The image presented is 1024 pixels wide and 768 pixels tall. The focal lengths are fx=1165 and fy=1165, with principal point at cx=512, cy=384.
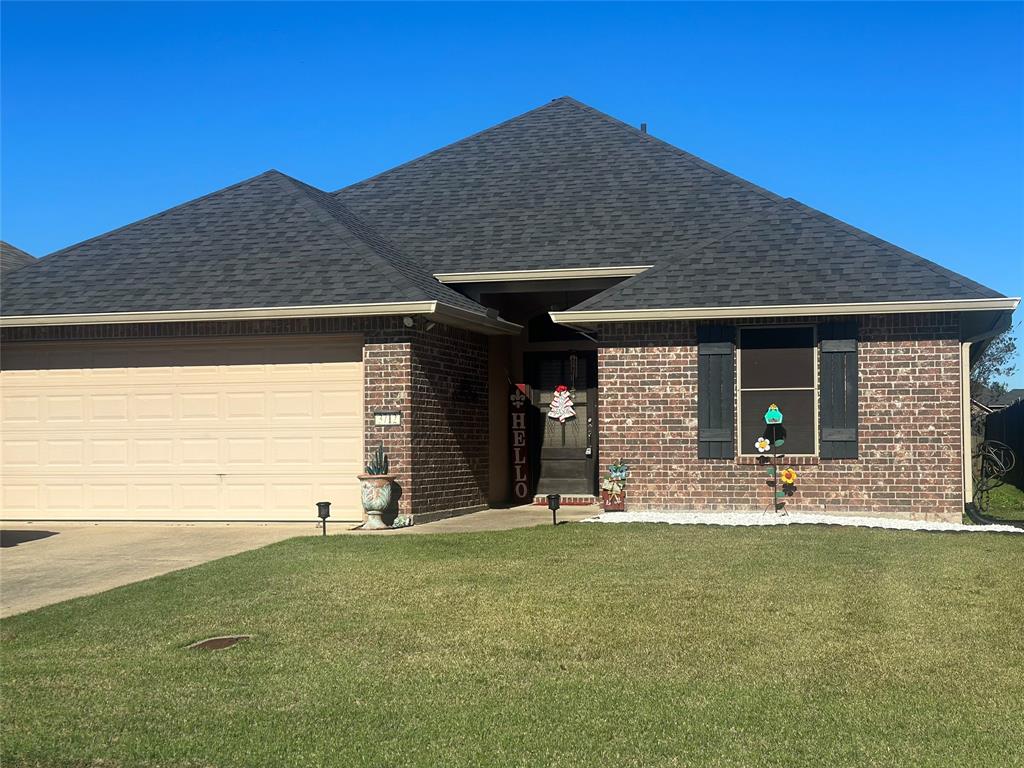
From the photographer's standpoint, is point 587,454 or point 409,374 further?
point 587,454

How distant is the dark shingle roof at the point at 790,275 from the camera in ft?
48.0

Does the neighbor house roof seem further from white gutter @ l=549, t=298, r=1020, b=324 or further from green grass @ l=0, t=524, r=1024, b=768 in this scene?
green grass @ l=0, t=524, r=1024, b=768

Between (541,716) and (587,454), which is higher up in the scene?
(587,454)

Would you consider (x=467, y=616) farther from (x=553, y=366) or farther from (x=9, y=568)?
(x=553, y=366)

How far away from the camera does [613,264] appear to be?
55.0 feet

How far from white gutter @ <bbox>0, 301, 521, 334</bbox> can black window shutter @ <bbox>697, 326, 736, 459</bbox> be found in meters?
3.29

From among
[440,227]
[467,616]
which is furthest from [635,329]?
[467,616]

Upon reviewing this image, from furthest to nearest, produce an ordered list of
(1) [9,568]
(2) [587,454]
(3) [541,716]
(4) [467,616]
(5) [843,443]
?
1. (2) [587,454]
2. (5) [843,443]
3. (1) [9,568]
4. (4) [467,616]
5. (3) [541,716]

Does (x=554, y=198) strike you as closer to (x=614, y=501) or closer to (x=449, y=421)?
(x=449, y=421)

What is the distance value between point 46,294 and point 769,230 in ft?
34.1

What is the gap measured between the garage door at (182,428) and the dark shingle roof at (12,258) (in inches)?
226

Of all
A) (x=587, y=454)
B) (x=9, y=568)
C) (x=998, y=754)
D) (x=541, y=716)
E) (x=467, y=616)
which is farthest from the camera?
(x=587, y=454)

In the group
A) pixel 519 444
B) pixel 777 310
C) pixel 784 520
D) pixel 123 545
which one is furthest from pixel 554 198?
pixel 123 545

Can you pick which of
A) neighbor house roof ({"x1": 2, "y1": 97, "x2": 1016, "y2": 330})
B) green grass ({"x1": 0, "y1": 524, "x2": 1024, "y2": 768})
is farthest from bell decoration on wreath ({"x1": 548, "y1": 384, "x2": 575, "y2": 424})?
green grass ({"x1": 0, "y1": 524, "x2": 1024, "y2": 768})
